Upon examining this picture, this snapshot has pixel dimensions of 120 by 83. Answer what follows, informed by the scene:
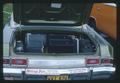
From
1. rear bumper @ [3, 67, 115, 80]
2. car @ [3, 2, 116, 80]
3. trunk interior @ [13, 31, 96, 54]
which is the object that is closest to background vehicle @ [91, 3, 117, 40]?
car @ [3, 2, 116, 80]

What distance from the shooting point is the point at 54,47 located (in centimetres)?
298

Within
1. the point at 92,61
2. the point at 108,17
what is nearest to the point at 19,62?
the point at 92,61

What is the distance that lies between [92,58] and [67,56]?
0.26m

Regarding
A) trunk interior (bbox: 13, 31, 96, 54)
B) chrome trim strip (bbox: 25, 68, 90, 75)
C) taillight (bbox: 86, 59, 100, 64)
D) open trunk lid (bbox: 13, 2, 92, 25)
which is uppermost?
open trunk lid (bbox: 13, 2, 92, 25)

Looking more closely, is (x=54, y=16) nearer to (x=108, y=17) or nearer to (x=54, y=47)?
(x=54, y=47)

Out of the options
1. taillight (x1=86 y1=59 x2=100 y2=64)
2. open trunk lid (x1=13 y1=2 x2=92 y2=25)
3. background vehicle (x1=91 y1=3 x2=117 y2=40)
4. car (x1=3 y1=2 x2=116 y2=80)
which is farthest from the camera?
taillight (x1=86 y1=59 x2=100 y2=64)

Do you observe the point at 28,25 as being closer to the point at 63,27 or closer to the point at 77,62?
the point at 63,27

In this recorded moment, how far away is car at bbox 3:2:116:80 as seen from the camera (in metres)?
2.70

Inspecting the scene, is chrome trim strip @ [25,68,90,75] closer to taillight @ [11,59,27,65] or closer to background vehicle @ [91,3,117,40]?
taillight @ [11,59,27,65]

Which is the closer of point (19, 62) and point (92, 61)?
point (19, 62)

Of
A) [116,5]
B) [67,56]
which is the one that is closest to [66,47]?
[67,56]

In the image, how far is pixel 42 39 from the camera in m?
3.18

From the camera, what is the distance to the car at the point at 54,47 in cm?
270

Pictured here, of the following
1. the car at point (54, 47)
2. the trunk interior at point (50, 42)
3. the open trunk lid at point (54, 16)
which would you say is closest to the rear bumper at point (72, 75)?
the car at point (54, 47)
